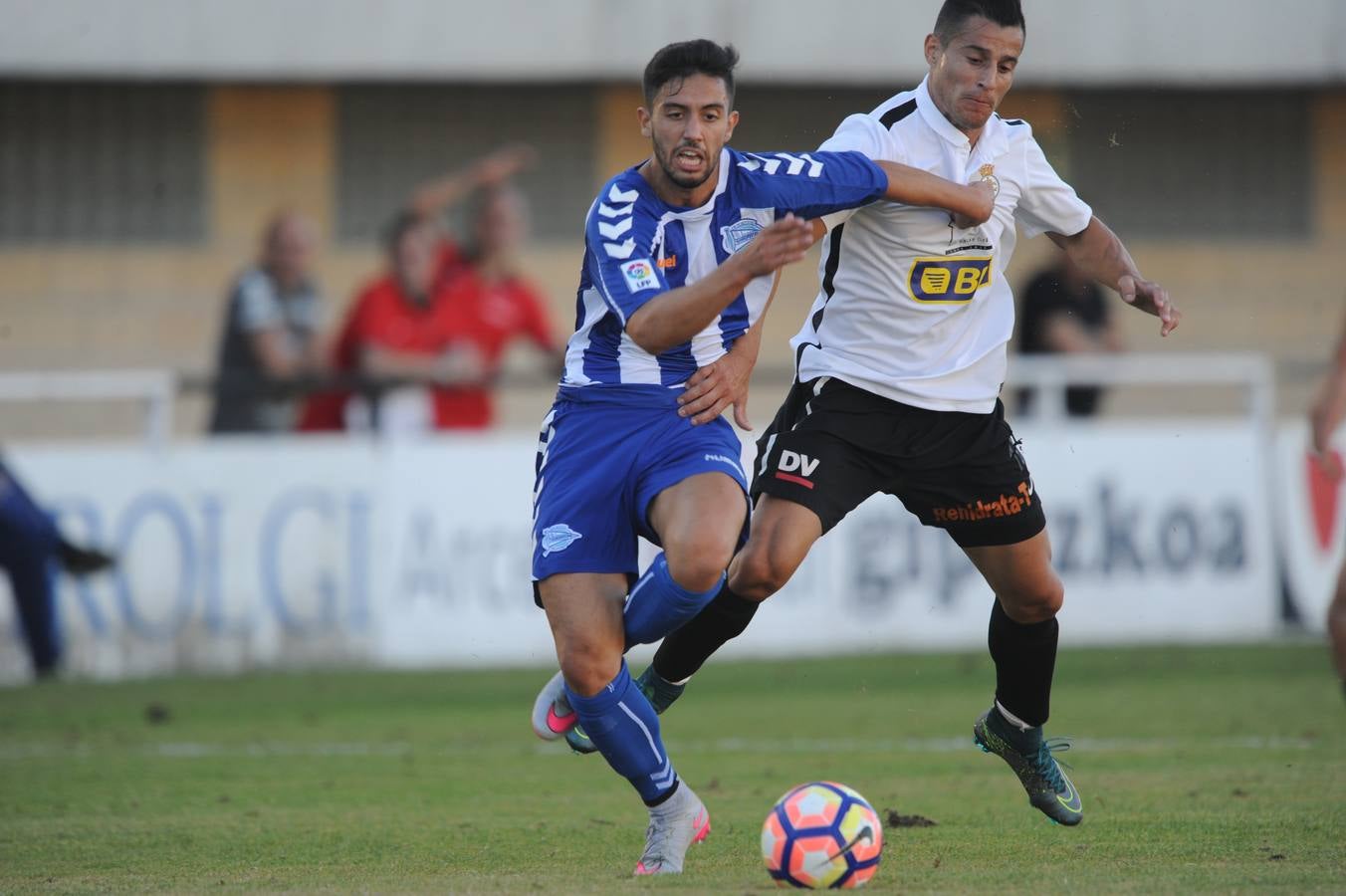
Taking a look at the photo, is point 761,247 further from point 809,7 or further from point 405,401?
point 809,7

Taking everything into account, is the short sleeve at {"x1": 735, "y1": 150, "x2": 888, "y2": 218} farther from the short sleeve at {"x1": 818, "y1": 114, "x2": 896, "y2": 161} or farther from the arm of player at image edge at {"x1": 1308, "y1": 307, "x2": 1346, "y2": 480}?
the arm of player at image edge at {"x1": 1308, "y1": 307, "x2": 1346, "y2": 480}

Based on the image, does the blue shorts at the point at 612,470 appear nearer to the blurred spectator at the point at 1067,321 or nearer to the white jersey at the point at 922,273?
the white jersey at the point at 922,273

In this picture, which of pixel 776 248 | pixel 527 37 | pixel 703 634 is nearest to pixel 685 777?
pixel 703 634

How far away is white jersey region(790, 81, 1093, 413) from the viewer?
6406mm

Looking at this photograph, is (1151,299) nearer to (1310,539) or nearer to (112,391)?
(1310,539)

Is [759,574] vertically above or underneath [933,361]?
underneath

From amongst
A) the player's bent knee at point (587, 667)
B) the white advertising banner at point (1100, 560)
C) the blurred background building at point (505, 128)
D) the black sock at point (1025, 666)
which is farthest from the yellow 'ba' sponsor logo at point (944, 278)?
the blurred background building at point (505, 128)

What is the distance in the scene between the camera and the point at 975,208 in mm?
6242

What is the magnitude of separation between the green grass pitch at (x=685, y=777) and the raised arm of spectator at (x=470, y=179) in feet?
12.0

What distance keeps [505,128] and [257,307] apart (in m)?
4.88

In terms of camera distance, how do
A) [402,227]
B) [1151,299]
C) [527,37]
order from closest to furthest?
[1151,299] → [402,227] → [527,37]

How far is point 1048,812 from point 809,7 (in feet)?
39.0

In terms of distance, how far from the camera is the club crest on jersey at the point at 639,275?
19.3 feet

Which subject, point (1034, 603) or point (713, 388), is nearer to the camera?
point (713, 388)
